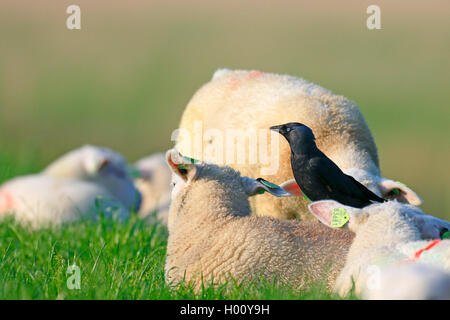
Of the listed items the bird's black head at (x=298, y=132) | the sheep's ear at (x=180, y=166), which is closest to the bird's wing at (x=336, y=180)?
the bird's black head at (x=298, y=132)

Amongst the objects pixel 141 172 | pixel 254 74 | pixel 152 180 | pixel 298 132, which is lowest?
pixel 152 180

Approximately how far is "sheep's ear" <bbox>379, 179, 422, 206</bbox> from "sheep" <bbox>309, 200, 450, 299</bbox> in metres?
0.63

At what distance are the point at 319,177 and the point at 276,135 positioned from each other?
35.3 inches

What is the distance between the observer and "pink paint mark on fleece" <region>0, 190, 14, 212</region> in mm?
5785

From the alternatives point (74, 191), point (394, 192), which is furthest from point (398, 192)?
point (74, 191)

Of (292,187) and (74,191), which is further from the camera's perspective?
(74,191)

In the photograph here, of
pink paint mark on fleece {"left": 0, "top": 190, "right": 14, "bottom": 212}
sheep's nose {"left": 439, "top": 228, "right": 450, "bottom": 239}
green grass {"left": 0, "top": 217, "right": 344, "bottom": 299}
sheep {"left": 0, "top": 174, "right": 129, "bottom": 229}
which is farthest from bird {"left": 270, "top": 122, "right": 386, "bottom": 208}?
pink paint mark on fleece {"left": 0, "top": 190, "right": 14, "bottom": 212}

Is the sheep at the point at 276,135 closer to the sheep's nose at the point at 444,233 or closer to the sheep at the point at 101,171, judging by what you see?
the sheep's nose at the point at 444,233

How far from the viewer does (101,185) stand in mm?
6488

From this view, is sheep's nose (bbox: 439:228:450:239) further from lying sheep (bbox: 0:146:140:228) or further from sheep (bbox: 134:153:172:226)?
sheep (bbox: 134:153:172:226)

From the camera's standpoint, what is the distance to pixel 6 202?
5.84 meters

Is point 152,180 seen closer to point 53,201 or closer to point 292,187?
point 53,201

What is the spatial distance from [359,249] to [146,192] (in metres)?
4.31
